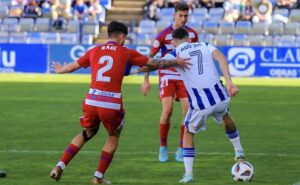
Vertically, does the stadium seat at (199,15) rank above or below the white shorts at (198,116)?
below

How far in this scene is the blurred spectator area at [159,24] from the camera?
3722 centimetres

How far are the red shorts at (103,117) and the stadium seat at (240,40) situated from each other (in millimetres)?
25363

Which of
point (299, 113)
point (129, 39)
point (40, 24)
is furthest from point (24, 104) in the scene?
point (40, 24)

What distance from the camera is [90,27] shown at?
3950 cm

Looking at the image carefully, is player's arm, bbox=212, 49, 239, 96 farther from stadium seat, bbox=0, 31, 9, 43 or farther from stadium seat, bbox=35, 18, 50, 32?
stadium seat, bbox=35, 18, 50, 32

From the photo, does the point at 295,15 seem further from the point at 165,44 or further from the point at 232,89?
the point at 232,89

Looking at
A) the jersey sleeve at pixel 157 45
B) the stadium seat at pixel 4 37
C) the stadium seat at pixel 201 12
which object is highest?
the jersey sleeve at pixel 157 45

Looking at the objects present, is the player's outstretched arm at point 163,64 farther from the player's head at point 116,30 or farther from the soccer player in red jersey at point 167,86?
the soccer player in red jersey at point 167,86

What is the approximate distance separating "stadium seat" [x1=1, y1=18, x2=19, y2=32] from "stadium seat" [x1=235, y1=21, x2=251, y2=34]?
9.00 meters

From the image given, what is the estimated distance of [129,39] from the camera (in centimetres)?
3778

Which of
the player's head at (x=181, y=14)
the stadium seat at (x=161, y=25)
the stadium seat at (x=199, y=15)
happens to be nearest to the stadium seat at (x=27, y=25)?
the stadium seat at (x=161, y=25)

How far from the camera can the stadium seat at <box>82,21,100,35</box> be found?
39375mm

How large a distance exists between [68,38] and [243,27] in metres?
6.73

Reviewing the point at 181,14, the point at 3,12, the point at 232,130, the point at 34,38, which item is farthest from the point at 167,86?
the point at 3,12
